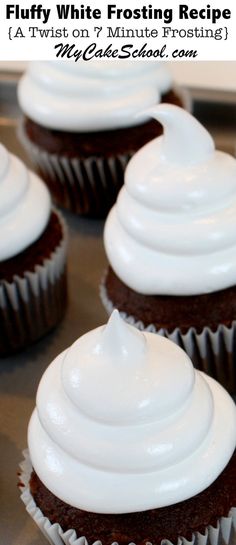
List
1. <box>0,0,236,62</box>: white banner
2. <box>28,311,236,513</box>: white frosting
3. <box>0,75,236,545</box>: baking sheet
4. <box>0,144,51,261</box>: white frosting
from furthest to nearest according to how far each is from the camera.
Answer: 1. <box>0,0,236,62</box>: white banner
2. <box>0,144,51,261</box>: white frosting
3. <box>0,75,236,545</box>: baking sheet
4. <box>28,311,236,513</box>: white frosting

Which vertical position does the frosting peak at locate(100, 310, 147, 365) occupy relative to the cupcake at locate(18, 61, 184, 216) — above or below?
above

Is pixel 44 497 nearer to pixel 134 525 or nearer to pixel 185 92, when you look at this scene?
Answer: pixel 134 525

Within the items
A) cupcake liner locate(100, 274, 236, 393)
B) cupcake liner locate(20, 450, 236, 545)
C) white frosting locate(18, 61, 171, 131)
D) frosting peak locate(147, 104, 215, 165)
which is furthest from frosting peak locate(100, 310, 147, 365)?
white frosting locate(18, 61, 171, 131)

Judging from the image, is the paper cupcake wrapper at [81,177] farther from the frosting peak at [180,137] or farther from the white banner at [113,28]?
the frosting peak at [180,137]

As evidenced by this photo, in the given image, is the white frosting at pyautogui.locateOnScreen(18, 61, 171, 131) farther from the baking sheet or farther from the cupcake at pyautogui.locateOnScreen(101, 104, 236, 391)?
the cupcake at pyautogui.locateOnScreen(101, 104, 236, 391)

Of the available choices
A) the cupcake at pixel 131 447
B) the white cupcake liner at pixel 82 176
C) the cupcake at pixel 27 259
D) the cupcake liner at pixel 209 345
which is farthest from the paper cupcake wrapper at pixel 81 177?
the cupcake at pixel 131 447

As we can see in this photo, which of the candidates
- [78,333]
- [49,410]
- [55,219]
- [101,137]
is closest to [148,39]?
[101,137]

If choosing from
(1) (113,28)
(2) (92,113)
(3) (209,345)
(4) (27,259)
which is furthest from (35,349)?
(1) (113,28)
